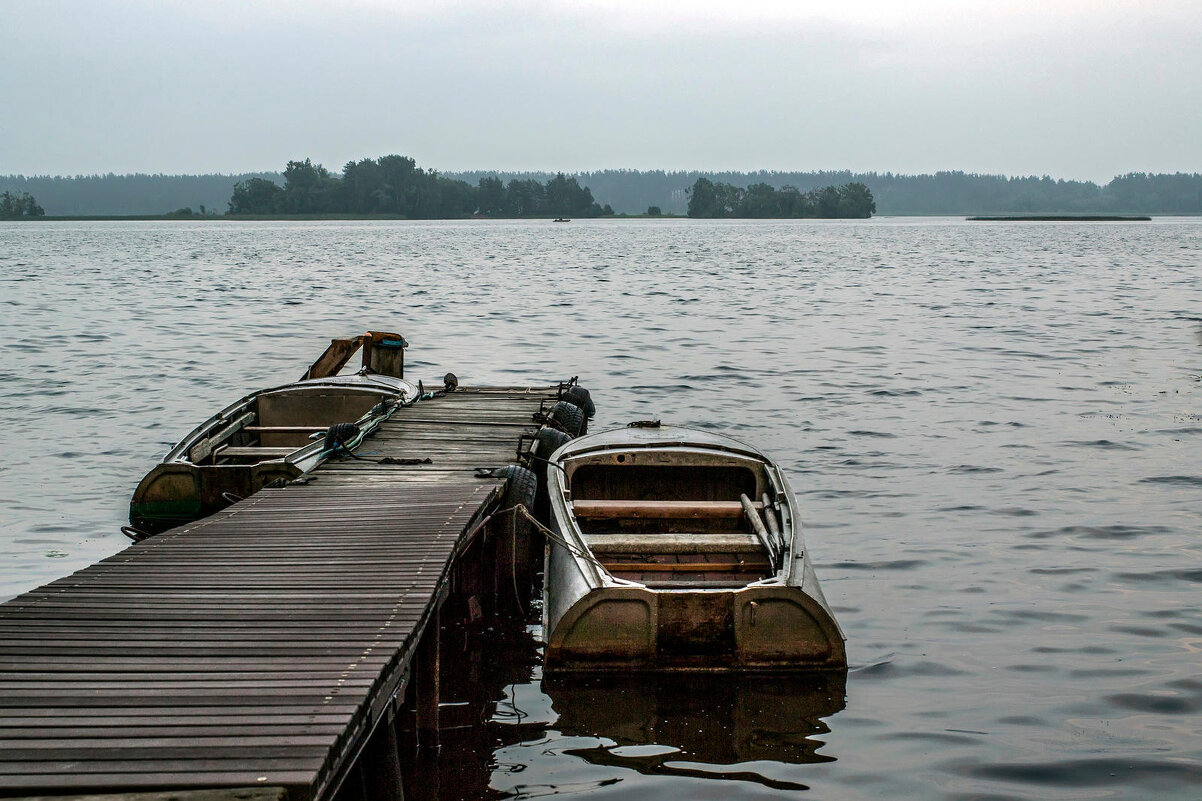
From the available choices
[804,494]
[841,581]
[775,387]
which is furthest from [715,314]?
[841,581]

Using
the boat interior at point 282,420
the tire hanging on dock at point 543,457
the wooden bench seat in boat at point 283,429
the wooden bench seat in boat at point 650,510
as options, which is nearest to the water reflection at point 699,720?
the wooden bench seat in boat at point 650,510

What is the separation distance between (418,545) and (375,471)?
3891mm

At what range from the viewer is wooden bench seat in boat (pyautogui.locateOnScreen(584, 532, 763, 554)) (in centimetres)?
1073

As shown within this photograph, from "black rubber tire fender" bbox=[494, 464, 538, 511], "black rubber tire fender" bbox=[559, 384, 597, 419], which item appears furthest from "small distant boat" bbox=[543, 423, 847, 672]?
"black rubber tire fender" bbox=[559, 384, 597, 419]

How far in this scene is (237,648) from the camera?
6543mm

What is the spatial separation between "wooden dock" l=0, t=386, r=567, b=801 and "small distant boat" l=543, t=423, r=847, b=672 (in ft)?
3.72

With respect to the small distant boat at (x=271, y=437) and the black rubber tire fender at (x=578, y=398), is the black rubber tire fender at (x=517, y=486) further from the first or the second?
the black rubber tire fender at (x=578, y=398)

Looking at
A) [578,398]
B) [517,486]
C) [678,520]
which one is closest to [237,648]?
[517,486]

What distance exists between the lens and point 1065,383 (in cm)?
2675

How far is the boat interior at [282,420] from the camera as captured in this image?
570 inches

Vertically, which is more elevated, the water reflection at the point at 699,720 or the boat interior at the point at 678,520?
the boat interior at the point at 678,520

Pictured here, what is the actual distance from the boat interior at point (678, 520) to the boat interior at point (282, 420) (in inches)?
176

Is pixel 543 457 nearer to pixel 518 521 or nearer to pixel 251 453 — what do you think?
pixel 518 521

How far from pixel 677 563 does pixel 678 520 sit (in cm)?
125
